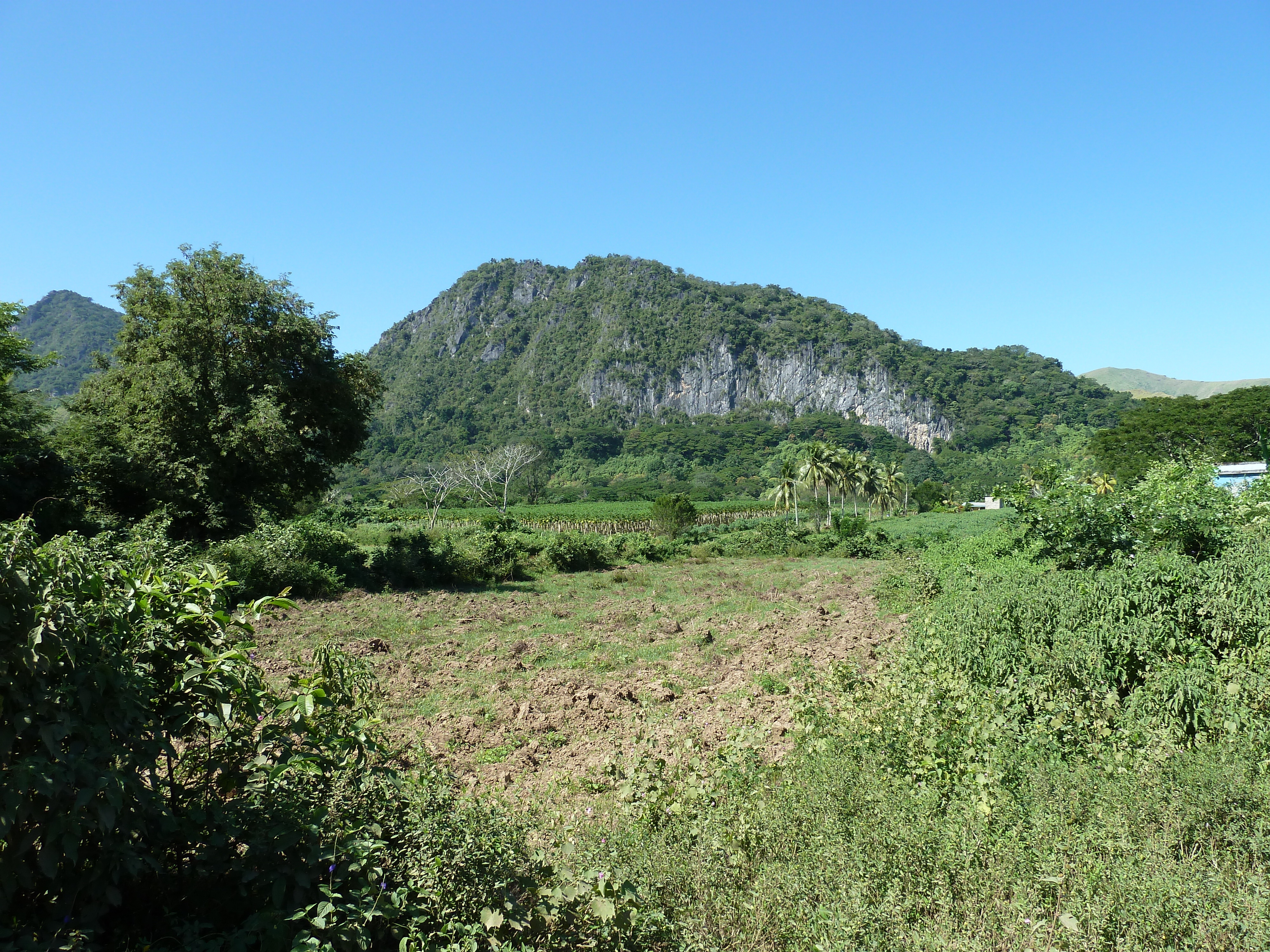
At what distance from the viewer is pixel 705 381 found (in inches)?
7101

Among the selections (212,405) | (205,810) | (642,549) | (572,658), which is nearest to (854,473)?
(642,549)

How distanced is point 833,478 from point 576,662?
4399 cm

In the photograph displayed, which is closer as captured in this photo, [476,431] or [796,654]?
[796,654]

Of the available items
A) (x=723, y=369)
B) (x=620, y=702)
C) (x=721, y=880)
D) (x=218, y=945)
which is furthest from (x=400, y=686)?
(x=723, y=369)

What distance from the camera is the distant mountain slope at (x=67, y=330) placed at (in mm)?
94125

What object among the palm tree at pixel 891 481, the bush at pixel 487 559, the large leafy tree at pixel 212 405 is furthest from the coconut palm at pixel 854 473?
the large leafy tree at pixel 212 405

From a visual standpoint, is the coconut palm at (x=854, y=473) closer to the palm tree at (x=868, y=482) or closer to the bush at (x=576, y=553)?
the palm tree at (x=868, y=482)

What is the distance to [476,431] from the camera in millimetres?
150250

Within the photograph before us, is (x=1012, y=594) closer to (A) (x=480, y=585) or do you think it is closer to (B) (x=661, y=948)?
(B) (x=661, y=948)

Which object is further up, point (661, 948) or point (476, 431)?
point (476, 431)

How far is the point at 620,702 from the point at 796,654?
8.69ft

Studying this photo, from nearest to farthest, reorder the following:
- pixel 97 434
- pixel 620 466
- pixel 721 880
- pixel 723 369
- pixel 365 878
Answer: pixel 365 878, pixel 721 880, pixel 97 434, pixel 620 466, pixel 723 369

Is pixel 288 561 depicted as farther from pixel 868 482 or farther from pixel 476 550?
pixel 868 482

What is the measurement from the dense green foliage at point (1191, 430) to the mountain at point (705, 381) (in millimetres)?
85402
